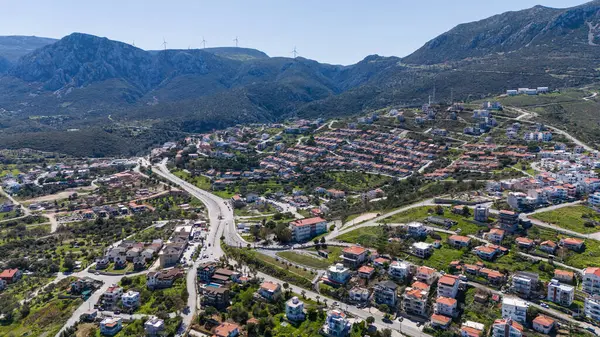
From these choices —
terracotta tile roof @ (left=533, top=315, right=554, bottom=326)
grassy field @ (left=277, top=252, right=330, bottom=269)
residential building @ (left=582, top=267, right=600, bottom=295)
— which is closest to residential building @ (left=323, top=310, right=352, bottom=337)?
grassy field @ (left=277, top=252, right=330, bottom=269)

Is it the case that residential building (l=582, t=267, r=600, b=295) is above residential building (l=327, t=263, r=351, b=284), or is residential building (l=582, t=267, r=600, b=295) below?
above

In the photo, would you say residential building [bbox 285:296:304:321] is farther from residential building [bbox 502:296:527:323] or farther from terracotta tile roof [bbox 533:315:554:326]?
terracotta tile roof [bbox 533:315:554:326]

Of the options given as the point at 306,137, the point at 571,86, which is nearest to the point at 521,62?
the point at 571,86

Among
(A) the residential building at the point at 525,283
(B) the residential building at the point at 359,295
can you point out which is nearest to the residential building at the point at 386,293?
(B) the residential building at the point at 359,295

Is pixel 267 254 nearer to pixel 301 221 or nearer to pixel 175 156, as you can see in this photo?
pixel 301 221

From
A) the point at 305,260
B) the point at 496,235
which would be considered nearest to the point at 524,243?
the point at 496,235

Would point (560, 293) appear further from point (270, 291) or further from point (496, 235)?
point (270, 291)
